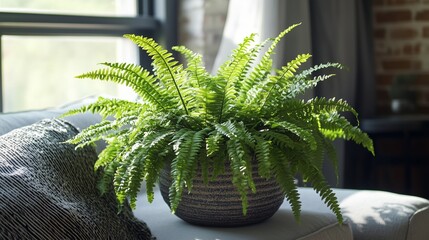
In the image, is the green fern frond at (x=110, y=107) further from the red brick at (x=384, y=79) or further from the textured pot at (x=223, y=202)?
the red brick at (x=384, y=79)

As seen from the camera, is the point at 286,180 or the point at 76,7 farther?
the point at 76,7

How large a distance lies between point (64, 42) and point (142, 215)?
3.62 ft

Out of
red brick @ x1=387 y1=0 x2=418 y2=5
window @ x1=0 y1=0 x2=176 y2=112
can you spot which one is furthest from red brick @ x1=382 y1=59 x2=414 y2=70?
window @ x1=0 y1=0 x2=176 y2=112

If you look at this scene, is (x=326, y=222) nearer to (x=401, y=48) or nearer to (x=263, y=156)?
(x=263, y=156)

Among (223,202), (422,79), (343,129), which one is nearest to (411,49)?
(422,79)

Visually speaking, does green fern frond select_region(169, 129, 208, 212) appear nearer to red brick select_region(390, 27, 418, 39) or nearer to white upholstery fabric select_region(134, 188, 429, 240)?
white upholstery fabric select_region(134, 188, 429, 240)

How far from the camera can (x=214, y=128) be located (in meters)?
1.71

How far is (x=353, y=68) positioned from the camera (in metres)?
3.44

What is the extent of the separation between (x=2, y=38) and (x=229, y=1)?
37.3 inches

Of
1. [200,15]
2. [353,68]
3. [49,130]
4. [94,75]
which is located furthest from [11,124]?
[353,68]

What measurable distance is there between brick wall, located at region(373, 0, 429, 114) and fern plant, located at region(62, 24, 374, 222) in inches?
70.5

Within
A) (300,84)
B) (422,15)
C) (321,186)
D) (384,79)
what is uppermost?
(422,15)

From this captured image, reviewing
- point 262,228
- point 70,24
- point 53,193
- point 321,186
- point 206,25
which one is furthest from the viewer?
point 206,25

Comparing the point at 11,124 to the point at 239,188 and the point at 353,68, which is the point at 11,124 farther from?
the point at 353,68
